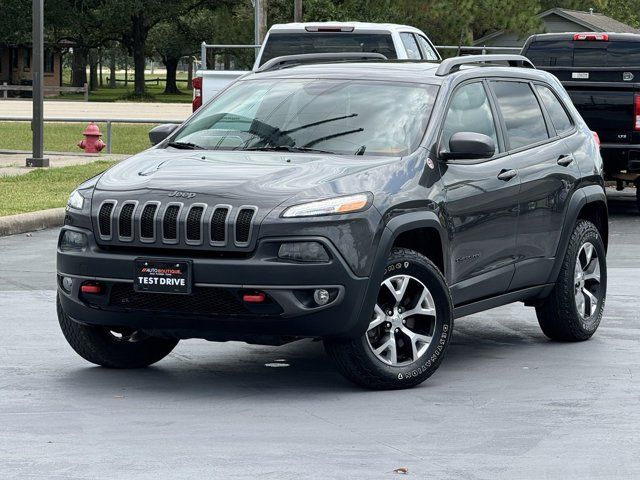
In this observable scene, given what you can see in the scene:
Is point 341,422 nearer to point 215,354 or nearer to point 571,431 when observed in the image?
point 571,431

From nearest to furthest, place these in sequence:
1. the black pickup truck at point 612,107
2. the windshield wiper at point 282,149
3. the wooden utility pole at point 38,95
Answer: the windshield wiper at point 282,149 → the black pickup truck at point 612,107 → the wooden utility pole at point 38,95

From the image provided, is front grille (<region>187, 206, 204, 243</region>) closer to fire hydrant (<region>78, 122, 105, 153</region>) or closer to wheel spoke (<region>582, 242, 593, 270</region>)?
wheel spoke (<region>582, 242, 593, 270</region>)

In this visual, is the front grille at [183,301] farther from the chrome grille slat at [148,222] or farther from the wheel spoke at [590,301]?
the wheel spoke at [590,301]

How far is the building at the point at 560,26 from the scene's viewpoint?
212 feet

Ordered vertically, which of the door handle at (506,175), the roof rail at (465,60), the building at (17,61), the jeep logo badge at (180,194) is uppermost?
the roof rail at (465,60)

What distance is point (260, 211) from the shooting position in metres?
7.28

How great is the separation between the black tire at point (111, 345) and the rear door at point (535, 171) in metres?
2.12

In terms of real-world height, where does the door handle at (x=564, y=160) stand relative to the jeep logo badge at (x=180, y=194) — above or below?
below

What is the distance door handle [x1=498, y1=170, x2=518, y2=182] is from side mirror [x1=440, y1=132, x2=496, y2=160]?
0.51m

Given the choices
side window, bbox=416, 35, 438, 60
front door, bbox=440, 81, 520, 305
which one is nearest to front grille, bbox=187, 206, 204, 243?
front door, bbox=440, 81, 520, 305

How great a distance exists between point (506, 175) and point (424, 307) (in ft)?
4.15

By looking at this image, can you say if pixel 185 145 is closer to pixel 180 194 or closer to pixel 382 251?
pixel 180 194

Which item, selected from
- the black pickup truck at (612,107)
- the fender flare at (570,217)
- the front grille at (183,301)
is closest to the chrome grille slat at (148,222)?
the front grille at (183,301)

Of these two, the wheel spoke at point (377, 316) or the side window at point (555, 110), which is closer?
the wheel spoke at point (377, 316)
